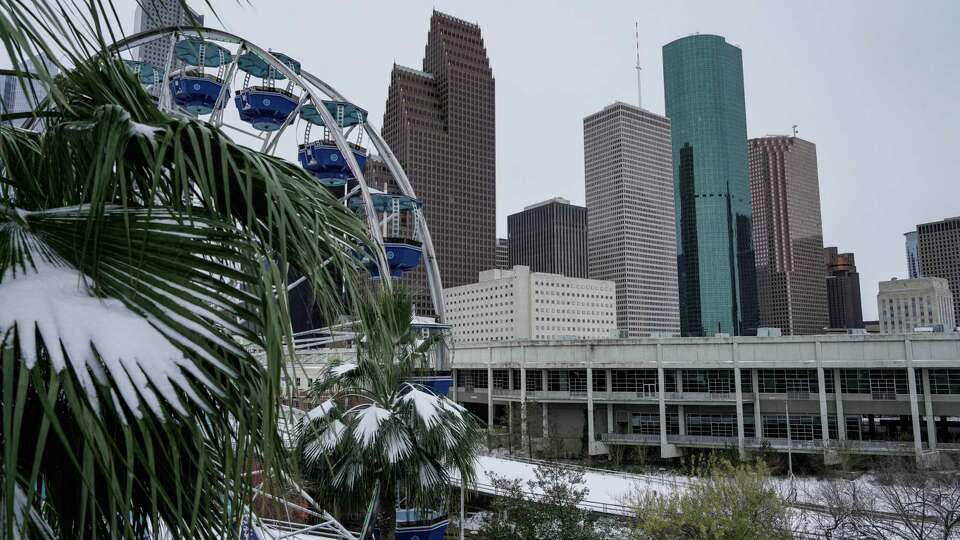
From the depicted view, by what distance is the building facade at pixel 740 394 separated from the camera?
61.4 meters

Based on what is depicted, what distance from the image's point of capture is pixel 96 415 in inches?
109

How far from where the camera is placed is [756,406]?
67.1 m

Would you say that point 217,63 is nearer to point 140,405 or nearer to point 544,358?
point 140,405

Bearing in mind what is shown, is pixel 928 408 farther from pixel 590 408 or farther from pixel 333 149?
pixel 333 149

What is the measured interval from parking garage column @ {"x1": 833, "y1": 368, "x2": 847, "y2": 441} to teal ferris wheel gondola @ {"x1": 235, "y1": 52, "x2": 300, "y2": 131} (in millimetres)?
57601

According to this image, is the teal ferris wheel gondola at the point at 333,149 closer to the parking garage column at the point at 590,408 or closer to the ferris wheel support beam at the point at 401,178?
the ferris wheel support beam at the point at 401,178

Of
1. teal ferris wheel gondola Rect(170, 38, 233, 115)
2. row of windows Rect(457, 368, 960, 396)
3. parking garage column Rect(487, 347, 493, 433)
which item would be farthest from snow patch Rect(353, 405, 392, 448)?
Result: parking garage column Rect(487, 347, 493, 433)

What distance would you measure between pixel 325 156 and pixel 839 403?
56.0 metres

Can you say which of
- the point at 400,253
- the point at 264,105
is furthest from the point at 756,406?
the point at 264,105

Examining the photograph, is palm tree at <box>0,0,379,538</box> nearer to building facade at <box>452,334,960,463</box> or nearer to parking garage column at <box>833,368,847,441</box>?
building facade at <box>452,334,960,463</box>

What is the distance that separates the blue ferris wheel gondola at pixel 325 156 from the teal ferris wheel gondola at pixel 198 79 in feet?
13.6

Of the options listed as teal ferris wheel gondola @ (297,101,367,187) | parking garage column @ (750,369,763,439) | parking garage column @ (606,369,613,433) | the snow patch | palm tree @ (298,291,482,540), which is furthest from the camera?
parking garage column @ (606,369,613,433)

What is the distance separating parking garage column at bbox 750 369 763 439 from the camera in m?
67.1

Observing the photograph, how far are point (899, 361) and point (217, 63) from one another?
199 ft
